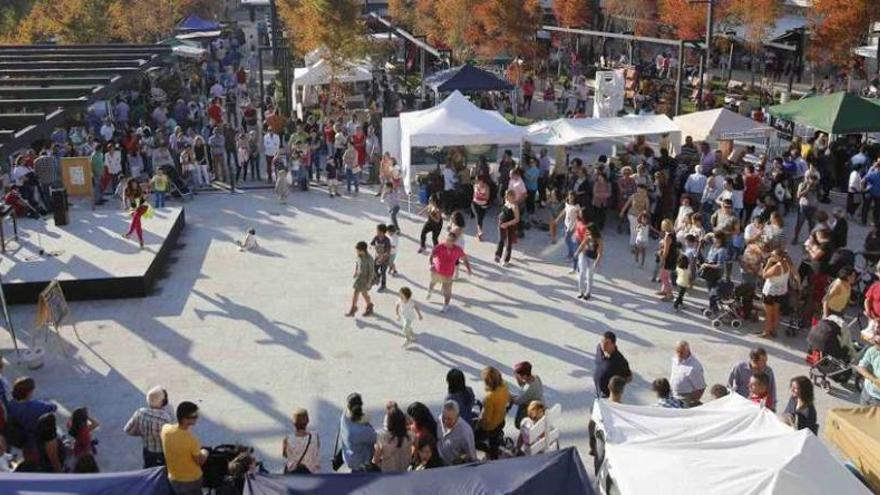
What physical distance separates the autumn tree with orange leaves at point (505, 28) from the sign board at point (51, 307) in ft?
72.8

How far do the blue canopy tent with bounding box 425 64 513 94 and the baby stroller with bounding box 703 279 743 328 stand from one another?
1249 cm

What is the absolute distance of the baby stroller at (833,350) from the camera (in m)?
10.4

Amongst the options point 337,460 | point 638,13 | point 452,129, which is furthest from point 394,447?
point 638,13

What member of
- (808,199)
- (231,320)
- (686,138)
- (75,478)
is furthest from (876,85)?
(75,478)

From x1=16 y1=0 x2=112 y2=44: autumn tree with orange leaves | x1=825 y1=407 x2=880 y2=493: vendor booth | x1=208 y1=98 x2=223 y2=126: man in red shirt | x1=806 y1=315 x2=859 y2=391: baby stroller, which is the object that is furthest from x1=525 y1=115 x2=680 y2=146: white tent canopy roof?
x1=16 y1=0 x2=112 y2=44: autumn tree with orange leaves

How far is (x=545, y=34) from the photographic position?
3544cm

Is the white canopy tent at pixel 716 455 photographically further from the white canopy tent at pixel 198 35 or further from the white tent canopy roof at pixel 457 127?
the white canopy tent at pixel 198 35

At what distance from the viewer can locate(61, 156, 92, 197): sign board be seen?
18.0 metres

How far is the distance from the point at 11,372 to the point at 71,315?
196 centimetres

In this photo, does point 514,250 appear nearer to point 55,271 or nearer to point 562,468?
point 55,271

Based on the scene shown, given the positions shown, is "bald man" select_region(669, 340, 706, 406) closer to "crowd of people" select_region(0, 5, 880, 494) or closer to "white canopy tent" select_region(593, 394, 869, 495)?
"crowd of people" select_region(0, 5, 880, 494)

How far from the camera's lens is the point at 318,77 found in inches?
1040

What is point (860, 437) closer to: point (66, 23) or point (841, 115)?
point (841, 115)

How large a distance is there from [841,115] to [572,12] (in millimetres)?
20483
